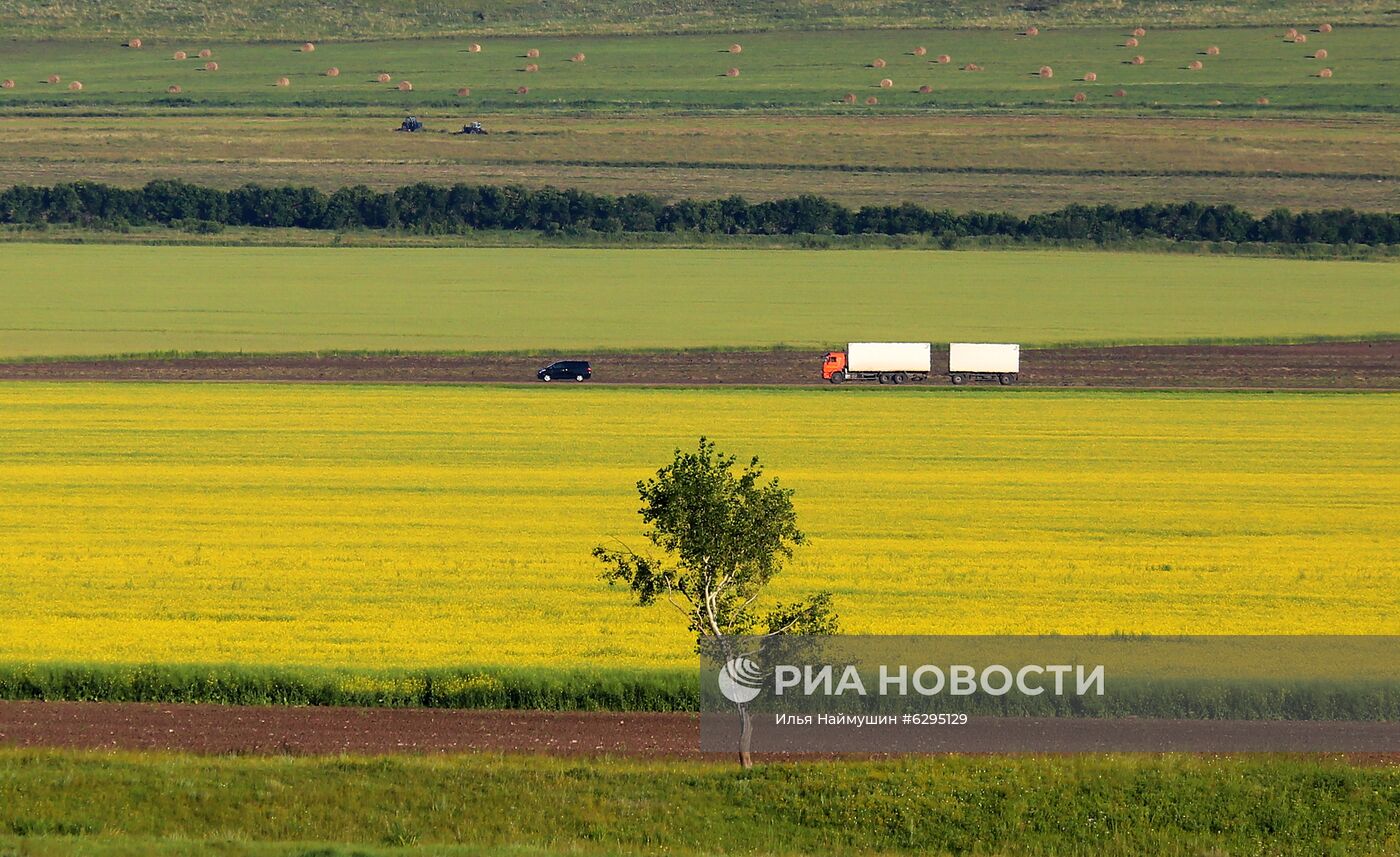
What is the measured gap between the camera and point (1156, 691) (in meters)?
28.6

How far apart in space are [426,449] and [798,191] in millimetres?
107776

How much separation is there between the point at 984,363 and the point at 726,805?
53679 mm

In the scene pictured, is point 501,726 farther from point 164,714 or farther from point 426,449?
point 426,449

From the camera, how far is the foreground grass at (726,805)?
23.3m

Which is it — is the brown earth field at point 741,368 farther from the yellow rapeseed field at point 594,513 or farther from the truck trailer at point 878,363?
the yellow rapeseed field at point 594,513

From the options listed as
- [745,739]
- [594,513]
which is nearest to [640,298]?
[594,513]

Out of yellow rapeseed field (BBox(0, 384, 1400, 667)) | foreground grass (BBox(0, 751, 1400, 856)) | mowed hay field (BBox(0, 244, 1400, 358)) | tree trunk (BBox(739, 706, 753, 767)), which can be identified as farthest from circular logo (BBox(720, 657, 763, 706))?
mowed hay field (BBox(0, 244, 1400, 358))

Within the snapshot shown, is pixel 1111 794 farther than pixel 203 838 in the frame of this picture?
Yes

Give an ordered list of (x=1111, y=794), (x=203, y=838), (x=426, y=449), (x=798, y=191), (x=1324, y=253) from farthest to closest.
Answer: (x=798, y=191) → (x=1324, y=253) → (x=426, y=449) → (x=1111, y=794) → (x=203, y=838)

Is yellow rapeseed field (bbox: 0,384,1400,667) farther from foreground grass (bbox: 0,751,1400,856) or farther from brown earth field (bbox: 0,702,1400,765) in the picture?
foreground grass (bbox: 0,751,1400,856)

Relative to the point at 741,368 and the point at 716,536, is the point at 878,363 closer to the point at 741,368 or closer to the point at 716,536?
the point at 741,368

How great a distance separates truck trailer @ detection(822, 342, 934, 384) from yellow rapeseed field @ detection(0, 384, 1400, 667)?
8.95ft

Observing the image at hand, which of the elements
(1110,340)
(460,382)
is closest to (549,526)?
(460,382)

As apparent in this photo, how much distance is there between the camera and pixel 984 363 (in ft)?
250
